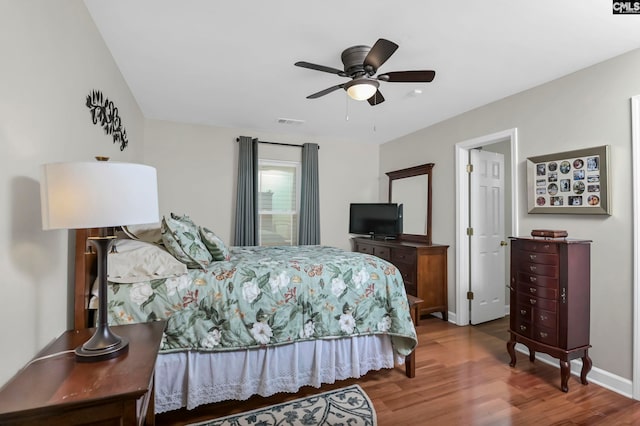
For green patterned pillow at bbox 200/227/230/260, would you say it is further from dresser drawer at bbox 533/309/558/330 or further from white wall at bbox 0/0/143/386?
dresser drawer at bbox 533/309/558/330

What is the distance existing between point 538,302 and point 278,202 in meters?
3.46

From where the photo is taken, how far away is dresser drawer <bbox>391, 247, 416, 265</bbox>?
397cm

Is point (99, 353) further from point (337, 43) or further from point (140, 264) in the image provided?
point (337, 43)

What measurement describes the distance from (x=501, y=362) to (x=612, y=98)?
237 centimetres

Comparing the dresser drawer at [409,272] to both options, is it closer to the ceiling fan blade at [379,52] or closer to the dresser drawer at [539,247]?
the dresser drawer at [539,247]

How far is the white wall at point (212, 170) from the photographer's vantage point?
165 inches

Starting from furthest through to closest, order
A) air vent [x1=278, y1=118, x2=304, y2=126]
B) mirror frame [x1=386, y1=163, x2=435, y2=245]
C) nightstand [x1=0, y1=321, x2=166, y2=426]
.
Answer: mirror frame [x1=386, y1=163, x2=435, y2=245]
air vent [x1=278, y1=118, x2=304, y2=126]
nightstand [x1=0, y1=321, x2=166, y2=426]

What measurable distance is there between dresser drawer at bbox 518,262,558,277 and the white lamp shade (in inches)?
113

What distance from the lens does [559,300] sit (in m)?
2.41

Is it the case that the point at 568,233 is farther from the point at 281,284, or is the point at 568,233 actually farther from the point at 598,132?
the point at 281,284

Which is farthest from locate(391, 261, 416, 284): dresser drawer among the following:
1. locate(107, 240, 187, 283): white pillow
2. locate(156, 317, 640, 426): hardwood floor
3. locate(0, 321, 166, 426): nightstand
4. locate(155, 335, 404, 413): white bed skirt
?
locate(0, 321, 166, 426): nightstand

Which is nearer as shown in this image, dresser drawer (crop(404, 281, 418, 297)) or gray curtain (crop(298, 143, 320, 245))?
dresser drawer (crop(404, 281, 418, 297))

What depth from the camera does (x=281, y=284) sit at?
219cm

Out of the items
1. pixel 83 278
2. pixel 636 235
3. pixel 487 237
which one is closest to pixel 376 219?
pixel 487 237
